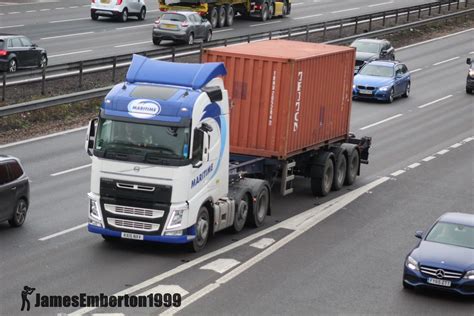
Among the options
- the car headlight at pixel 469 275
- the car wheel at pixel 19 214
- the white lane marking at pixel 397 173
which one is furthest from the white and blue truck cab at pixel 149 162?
the white lane marking at pixel 397 173

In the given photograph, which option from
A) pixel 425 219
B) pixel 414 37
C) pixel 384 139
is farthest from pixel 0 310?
pixel 414 37

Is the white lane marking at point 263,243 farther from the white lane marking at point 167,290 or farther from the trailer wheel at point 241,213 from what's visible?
the white lane marking at point 167,290

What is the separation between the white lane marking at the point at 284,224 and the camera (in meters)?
17.5

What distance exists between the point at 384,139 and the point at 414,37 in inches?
1035

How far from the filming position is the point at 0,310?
51.2 feet

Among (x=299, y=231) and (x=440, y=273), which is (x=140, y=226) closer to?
(x=299, y=231)

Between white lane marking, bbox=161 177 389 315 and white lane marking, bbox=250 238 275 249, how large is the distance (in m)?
0.12

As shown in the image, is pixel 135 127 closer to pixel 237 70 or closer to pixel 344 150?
pixel 237 70

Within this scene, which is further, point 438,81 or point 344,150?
point 438,81

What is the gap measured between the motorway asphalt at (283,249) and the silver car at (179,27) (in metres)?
18.2

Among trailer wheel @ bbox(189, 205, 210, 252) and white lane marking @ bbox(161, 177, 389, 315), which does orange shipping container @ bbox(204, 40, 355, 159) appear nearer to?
→ white lane marking @ bbox(161, 177, 389, 315)

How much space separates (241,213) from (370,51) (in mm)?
28301

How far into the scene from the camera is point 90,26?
186 feet

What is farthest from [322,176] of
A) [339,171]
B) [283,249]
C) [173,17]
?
[173,17]
